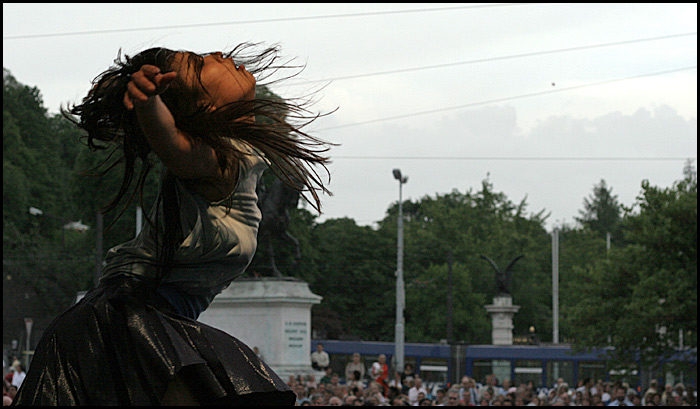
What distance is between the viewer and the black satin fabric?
2.65 metres

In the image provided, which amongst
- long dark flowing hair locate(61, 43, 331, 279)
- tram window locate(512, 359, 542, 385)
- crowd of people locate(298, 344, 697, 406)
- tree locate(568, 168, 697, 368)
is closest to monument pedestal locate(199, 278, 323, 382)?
crowd of people locate(298, 344, 697, 406)

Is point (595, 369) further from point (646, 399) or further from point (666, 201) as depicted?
point (646, 399)

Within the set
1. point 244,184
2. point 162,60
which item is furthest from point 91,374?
point 162,60

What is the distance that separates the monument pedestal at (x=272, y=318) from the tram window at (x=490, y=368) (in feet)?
52.7

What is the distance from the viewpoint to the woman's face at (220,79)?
9.44ft

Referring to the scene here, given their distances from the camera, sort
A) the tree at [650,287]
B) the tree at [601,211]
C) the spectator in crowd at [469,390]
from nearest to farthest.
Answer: the spectator in crowd at [469,390] → the tree at [650,287] → the tree at [601,211]

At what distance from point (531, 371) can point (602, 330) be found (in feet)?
34.6

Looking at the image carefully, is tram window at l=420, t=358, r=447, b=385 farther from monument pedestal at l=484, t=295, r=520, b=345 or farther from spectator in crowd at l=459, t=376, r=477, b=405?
spectator in crowd at l=459, t=376, r=477, b=405

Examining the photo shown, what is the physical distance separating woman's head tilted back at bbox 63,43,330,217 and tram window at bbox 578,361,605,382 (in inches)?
1424

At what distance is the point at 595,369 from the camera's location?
38062mm

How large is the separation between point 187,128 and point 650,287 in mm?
24959

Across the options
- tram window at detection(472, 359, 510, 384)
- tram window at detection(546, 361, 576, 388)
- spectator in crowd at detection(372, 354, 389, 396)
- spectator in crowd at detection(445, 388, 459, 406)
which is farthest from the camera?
tram window at detection(472, 359, 510, 384)

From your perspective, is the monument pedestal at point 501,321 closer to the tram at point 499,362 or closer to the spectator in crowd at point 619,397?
the tram at point 499,362

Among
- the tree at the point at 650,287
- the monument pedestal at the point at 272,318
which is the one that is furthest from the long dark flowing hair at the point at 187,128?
the tree at the point at 650,287
